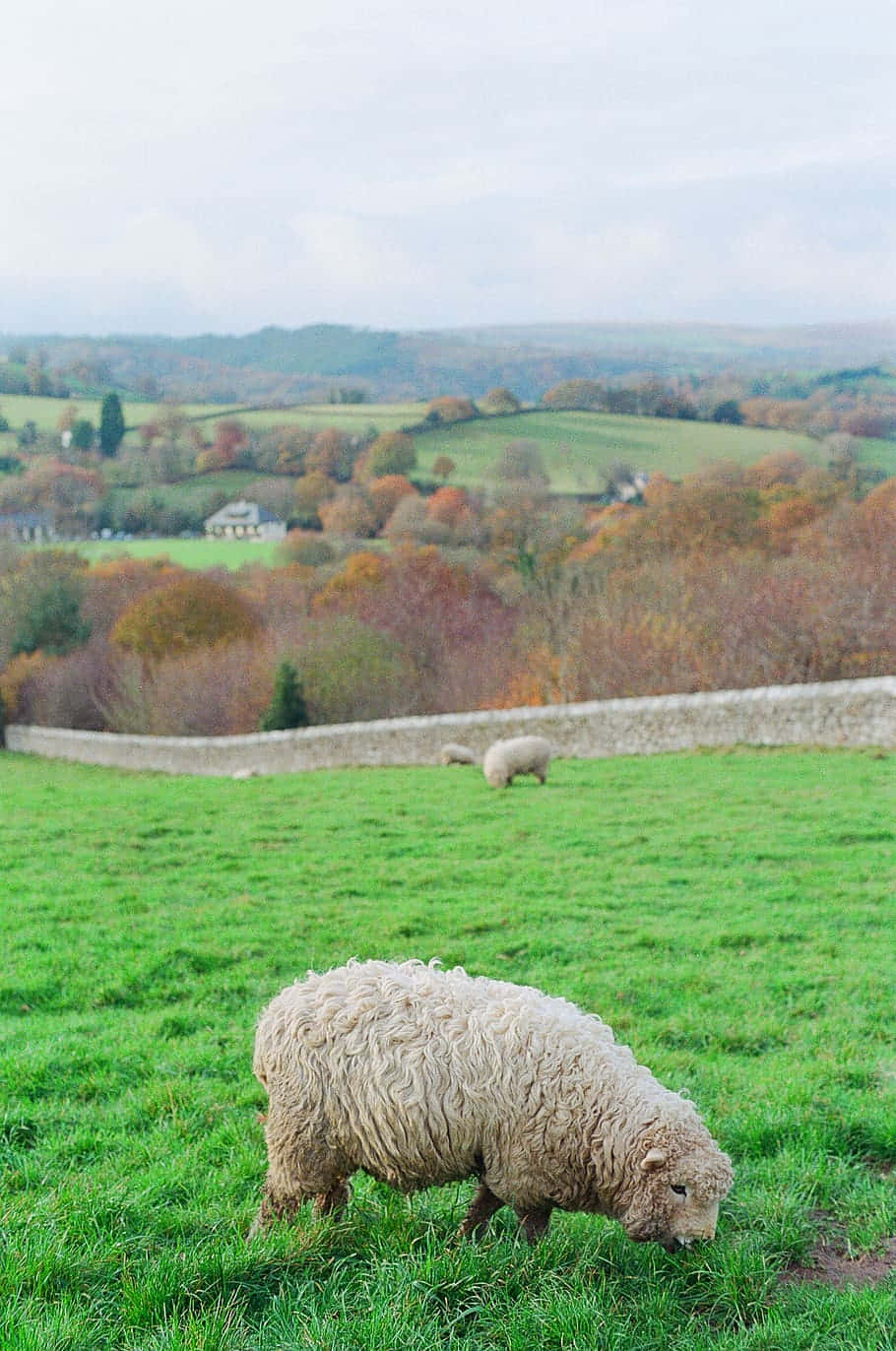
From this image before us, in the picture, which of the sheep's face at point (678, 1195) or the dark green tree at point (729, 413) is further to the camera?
A: the dark green tree at point (729, 413)

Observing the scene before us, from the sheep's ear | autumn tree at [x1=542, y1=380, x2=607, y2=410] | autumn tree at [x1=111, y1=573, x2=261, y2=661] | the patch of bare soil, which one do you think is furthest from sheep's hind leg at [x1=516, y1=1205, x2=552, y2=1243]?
autumn tree at [x1=542, y1=380, x2=607, y2=410]

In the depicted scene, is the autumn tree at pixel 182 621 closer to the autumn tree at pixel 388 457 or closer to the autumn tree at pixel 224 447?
the autumn tree at pixel 388 457

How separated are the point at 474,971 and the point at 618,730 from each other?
41.1ft

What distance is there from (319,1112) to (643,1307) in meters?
1.24

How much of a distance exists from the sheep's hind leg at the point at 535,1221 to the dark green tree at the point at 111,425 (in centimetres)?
7565

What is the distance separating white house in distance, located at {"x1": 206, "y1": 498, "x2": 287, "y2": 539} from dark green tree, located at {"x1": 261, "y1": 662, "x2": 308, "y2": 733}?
37000 mm

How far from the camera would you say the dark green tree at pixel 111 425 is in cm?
7406

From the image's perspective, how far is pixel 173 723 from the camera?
130 ft

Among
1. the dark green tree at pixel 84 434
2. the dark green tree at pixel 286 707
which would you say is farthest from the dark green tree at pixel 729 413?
the dark green tree at pixel 84 434

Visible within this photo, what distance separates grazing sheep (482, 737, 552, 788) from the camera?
16.4 m

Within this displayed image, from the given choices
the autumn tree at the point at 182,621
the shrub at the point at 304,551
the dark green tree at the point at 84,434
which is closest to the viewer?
the autumn tree at the point at 182,621

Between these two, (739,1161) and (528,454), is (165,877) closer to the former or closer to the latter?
(739,1161)

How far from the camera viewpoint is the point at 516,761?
53.9ft

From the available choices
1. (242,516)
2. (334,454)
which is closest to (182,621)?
(242,516)
